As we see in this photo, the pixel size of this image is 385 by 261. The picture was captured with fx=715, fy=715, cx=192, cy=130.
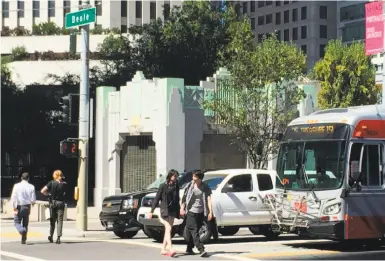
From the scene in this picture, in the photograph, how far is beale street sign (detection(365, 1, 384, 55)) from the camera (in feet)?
71.8

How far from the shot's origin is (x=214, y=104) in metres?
28.6

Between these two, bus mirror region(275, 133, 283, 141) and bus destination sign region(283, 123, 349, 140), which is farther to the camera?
bus mirror region(275, 133, 283, 141)

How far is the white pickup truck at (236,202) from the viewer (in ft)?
59.2

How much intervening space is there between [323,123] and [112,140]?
18733 millimetres

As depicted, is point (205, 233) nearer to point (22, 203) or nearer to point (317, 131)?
point (317, 131)

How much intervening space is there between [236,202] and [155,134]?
12868mm

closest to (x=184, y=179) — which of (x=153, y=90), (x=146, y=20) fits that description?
(x=153, y=90)

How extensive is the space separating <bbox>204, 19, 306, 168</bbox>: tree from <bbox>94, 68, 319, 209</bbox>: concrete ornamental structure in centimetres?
149

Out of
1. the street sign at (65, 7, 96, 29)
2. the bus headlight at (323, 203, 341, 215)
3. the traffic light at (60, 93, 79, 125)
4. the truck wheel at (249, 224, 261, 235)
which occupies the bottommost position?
the truck wheel at (249, 224, 261, 235)

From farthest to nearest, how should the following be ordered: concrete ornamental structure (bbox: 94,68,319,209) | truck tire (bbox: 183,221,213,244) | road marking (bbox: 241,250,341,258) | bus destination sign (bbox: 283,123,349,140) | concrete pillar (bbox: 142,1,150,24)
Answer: concrete pillar (bbox: 142,1,150,24) < concrete ornamental structure (bbox: 94,68,319,209) < truck tire (bbox: 183,221,213,244) < bus destination sign (bbox: 283,123,349,140) < road marking (bbox: 241,250,341,258)

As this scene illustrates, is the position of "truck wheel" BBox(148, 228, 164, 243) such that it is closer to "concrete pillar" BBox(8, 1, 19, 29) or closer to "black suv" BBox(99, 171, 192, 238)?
"black suv" BBox(99, 171, 192, 238)

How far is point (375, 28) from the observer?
2222 centimetres

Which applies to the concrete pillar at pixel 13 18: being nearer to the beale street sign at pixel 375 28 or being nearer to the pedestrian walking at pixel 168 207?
the beale street sign at pixel 375 28

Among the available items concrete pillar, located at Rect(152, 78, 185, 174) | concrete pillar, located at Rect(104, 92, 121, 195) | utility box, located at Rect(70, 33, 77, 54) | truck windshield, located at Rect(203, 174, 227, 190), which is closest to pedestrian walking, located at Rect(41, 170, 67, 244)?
truck windshield, located at Rect(203, 174, 227, 190)
